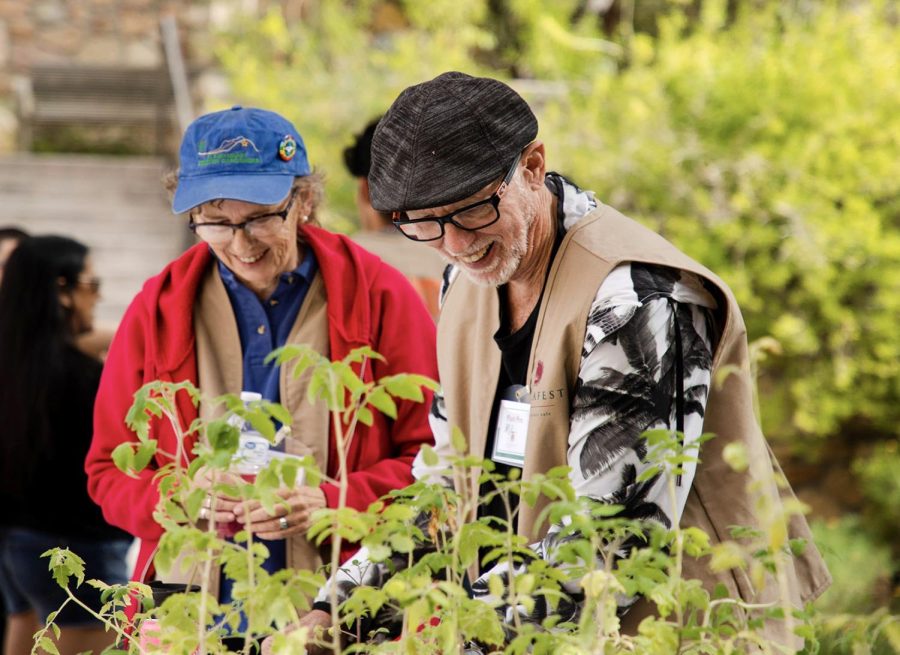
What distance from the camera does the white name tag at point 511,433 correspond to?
1.91 m

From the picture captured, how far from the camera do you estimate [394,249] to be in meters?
3.48

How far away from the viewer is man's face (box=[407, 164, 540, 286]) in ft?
5.77

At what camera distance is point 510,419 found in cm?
195

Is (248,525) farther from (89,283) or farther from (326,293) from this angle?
(89,283)

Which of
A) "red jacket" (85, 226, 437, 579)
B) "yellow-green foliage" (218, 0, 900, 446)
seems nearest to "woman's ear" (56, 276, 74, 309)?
"red jacket" (85, 226, 437, 579)

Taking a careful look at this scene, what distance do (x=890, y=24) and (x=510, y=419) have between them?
22.9 feet

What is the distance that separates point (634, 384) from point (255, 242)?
36.8 inches

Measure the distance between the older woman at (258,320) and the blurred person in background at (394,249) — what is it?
2.95 feet

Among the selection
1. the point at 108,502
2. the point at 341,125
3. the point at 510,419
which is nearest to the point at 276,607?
the point at 510,419

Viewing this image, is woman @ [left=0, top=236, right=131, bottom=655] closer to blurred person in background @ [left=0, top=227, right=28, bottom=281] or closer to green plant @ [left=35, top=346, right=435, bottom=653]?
blurred person in background @ [left=0, top=227, right=28, bottom=281]

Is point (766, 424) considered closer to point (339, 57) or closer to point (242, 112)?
point (242, 112)

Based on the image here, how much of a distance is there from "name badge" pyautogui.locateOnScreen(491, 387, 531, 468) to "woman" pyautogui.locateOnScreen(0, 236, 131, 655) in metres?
1.70

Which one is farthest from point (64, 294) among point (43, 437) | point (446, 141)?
point (446, 141)

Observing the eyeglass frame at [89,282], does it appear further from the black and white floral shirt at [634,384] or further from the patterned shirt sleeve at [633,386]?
the patterned shirt sleeve at [633,386]
